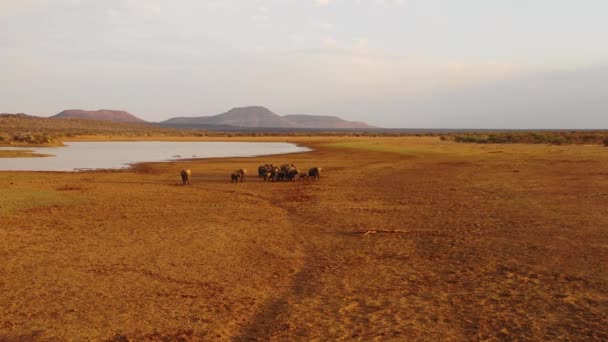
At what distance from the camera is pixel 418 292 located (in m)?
8.48

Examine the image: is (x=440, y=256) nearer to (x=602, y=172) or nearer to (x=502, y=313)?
(x=502, y=313)

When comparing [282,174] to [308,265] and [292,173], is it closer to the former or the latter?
[292,173]

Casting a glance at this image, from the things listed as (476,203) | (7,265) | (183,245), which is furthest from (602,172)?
(7,265)

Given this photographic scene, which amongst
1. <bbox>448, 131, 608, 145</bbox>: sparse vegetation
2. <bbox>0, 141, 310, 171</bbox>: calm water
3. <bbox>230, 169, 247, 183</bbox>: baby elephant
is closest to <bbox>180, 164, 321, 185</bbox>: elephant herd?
<bbox>230, 169, 247, 183</bbox>: baby elephant

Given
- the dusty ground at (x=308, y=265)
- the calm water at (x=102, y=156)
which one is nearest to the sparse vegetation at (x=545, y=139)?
the calm water at (x=102, y=156)

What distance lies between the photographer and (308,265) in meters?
10.3

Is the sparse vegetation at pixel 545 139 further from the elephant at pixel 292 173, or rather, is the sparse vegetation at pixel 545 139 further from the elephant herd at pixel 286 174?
the elephant at pixel 292 173

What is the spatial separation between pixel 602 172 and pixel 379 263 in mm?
20726

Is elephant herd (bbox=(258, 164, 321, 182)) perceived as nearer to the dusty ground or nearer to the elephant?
the elephant

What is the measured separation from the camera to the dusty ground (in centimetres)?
719

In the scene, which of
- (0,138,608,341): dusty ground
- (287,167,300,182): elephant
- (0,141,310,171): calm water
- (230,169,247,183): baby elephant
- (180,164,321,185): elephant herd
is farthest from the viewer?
(0,141,310,171): calm water

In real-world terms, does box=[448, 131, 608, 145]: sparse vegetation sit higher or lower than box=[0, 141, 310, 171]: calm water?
higher

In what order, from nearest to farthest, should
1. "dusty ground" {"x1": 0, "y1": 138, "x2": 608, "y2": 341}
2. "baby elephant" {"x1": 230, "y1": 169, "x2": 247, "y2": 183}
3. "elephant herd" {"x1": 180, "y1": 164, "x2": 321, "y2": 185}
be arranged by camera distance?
"dusty ground" {"x1": 0, "y1": 138, "x2": 608, "y2": 341}, "baby elephant" {"x1": 230, "y1": 169, "x2": 247, "y2": 183}, "elephant herd" {"x1": 180, "y1": 164, "x2": 321, "y2": 185}

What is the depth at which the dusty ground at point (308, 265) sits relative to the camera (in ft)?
23.6
